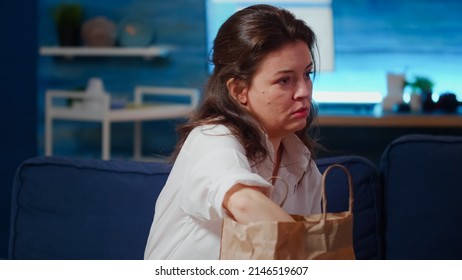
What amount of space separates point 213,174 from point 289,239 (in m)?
0.16

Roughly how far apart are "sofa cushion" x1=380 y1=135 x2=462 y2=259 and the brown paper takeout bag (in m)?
0.56

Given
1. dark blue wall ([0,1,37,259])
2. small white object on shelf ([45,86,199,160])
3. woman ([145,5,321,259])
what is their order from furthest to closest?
small white object on shelf ([45,86,199,160])
dark blue wall ([0,1,37,259])
woman ([145,5,321,259])

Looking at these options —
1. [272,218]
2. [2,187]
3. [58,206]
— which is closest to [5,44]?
[2,187]

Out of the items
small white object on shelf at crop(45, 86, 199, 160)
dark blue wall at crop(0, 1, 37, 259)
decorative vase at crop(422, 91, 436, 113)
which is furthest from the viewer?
small white object on shelf at crop(45, 86, 199, 160)

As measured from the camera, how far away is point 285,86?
1329mm

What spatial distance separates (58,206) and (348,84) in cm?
314

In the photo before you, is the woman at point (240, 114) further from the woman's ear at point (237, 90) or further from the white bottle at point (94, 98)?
the white bottle at point (94, 98)

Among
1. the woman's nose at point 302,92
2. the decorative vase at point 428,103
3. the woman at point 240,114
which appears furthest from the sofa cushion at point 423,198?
the decorative vase at point 428,103

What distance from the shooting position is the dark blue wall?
256cm

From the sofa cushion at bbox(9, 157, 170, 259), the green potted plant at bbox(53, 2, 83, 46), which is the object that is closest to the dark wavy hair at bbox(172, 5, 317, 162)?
the sofa cushion at bbox(9, 157, 170, 259)

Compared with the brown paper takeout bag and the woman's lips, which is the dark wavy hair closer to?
the woman's lips

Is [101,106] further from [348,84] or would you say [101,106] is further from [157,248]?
[157,248]

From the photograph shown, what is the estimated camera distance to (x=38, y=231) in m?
1.75

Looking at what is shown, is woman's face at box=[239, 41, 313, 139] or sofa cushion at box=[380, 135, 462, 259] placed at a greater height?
woman's face at box=[239, 41, 313, 139]
